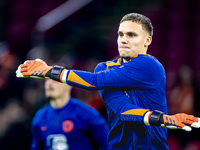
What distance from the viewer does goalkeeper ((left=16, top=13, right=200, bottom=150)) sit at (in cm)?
269

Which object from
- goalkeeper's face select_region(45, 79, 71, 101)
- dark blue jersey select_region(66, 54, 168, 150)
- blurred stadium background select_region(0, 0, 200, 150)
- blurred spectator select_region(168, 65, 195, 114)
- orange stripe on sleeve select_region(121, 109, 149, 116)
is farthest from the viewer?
blurred stadium background select_region(0, 0, 200, 150)

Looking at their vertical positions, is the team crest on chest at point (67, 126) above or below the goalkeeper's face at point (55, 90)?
below

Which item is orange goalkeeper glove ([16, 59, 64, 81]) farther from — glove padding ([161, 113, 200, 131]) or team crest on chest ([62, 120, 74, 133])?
team crest on chest ([62, 120, 74, 133])

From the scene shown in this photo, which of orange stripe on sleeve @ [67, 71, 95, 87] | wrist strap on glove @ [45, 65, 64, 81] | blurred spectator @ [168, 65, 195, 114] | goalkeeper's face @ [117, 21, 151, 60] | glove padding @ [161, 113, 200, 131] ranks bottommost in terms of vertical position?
glove padding @ [161, 113, 200, 131]

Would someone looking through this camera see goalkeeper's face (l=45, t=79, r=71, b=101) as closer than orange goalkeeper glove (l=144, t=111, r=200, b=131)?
No

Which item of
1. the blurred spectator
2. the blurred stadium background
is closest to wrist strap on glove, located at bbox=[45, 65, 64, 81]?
the blurred stadium background

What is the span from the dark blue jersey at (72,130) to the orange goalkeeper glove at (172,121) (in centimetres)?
202

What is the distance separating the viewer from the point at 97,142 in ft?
14.8

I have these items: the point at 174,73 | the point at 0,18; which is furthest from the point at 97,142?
the point at 0,18

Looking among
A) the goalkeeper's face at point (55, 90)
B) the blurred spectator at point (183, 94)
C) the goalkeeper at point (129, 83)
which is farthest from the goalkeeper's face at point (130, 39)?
the blurred spectator at point (183, 94)

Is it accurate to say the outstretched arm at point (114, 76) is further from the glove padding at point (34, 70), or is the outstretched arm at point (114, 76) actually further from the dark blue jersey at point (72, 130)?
the dark blue jersey at point (72, 130)

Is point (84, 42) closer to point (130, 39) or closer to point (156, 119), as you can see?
point (130, 39)

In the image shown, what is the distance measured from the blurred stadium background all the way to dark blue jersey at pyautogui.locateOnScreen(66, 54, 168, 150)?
11.4ft

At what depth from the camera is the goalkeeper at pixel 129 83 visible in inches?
106
